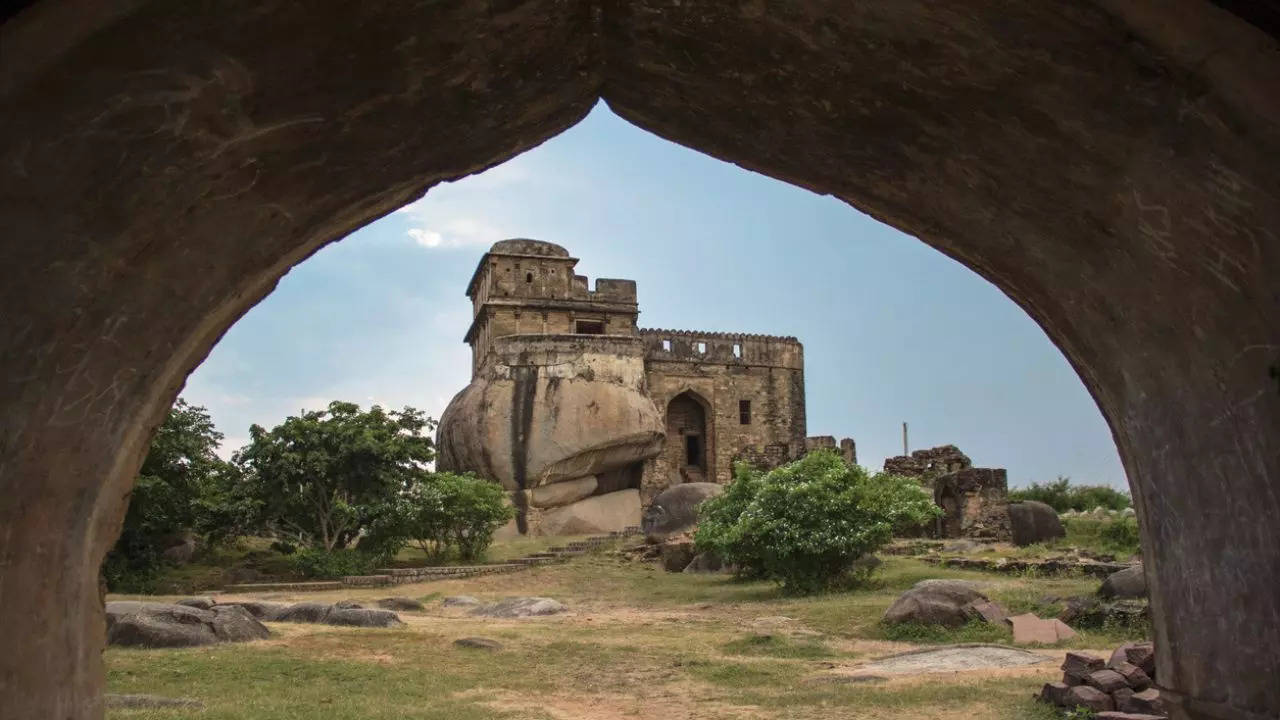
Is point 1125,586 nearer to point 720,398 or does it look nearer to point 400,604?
point 400,604

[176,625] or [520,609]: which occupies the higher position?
[176,625]

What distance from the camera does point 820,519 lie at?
16.7m

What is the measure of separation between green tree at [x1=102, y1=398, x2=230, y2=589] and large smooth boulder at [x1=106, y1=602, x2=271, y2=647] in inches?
310

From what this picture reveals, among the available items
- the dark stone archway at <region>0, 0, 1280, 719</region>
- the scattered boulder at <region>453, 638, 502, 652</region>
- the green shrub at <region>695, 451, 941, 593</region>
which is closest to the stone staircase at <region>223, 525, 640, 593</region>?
the green shrub at <region>695, 451, 941, 593</region>

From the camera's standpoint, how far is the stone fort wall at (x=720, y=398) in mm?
40719

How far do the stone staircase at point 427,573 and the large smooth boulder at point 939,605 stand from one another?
13071 mm

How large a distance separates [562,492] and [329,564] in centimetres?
1132

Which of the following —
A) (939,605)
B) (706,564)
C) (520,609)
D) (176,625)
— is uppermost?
(706,564)

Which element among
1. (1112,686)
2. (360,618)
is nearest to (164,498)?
(360,618)

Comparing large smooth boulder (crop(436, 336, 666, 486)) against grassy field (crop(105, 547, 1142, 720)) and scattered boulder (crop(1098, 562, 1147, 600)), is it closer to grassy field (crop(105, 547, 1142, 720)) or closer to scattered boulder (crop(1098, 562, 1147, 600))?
grassy field (crop(105, 547, 1142, 720))

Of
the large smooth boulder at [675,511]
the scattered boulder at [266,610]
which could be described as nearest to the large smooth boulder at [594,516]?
the large smooth boulder at [675,511]

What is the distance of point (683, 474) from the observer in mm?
41000

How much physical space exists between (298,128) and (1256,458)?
10.3 ft

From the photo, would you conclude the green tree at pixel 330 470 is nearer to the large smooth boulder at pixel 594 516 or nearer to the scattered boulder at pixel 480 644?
the large smooth boulder at pixel 594 516
